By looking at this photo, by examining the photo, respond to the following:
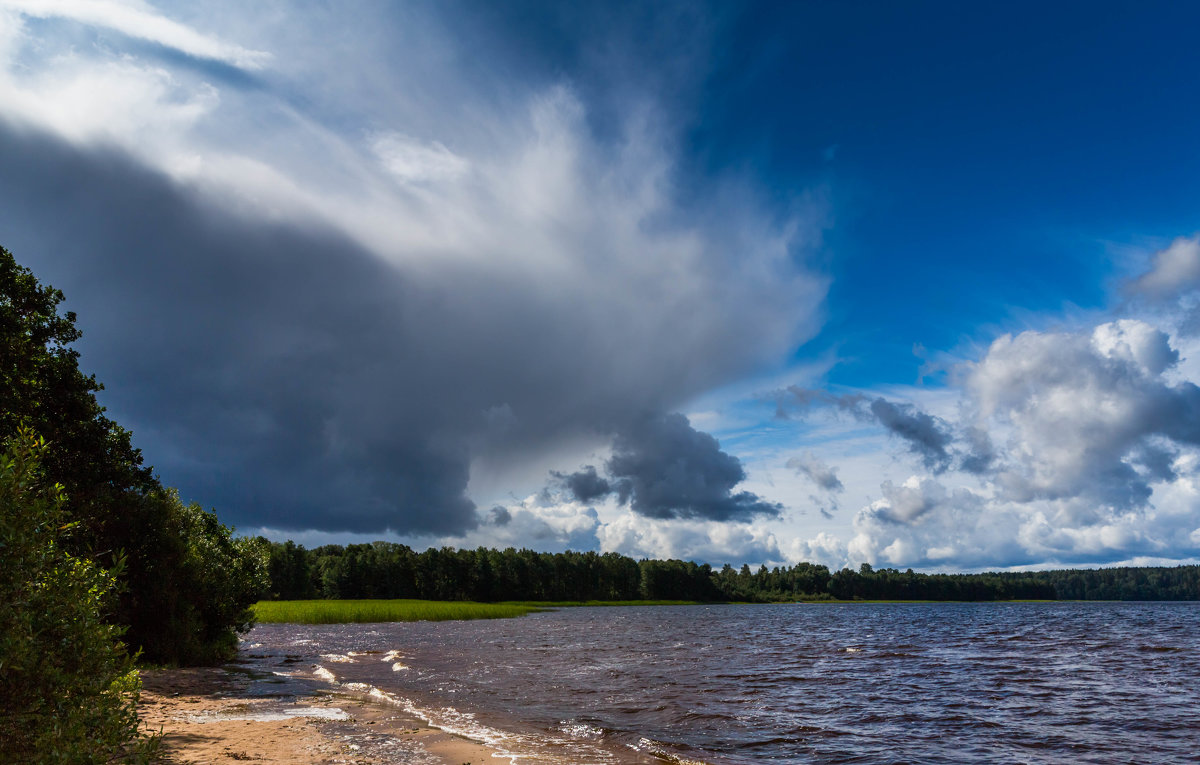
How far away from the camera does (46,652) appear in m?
8.75

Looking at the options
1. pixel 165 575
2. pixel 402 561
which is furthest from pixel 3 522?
pixel 402 561

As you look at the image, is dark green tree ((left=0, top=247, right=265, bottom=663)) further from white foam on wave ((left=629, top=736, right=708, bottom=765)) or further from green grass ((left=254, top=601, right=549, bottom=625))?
green grass ((left=254, top=601, right=549, bottom=625))

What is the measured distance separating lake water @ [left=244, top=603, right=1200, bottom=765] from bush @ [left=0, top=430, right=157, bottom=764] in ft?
41.4

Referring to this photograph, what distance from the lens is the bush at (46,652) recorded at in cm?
830

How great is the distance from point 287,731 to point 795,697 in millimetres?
22339

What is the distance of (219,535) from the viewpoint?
47.2 meters

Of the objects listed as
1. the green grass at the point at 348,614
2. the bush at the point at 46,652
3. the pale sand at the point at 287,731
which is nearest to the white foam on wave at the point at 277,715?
the pale sand at the point at 287,731

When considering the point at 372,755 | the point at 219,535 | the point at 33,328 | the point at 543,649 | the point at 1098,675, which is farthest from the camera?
the point at 543,649

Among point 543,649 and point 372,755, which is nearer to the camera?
point 372,755

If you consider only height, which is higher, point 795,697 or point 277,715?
point 277,715

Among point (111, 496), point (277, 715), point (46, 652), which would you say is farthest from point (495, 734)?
point (111, 496)

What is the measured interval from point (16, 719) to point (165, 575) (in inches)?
1151

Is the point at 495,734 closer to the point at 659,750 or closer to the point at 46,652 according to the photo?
the point at 659,750

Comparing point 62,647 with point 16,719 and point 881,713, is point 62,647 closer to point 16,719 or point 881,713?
point 16,719
